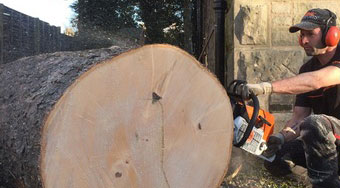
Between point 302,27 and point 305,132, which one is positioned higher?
point 302,27

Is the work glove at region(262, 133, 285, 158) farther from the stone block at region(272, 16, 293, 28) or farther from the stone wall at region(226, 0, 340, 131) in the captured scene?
the stone block at region(272, 16, 293, 28)

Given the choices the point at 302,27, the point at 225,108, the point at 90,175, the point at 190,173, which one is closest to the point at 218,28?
the point at 302,27

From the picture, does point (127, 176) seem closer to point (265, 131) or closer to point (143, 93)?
point (143, 93)

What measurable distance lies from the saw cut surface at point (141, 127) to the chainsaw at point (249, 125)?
0.61 ft

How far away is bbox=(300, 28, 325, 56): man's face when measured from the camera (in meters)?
2.40

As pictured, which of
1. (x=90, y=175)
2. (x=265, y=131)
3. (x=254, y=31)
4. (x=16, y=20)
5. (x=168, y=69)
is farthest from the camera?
(x=16, y=20)

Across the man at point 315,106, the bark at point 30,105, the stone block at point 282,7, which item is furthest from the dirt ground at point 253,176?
the bark at point 30,105

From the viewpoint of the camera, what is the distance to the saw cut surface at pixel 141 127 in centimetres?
156

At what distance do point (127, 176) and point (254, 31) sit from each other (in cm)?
192

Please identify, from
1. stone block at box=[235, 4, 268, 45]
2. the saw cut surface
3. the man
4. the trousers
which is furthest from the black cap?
the saw cut surface

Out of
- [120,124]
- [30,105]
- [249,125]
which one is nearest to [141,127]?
[120,124]

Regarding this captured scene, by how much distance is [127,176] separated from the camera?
1718mm

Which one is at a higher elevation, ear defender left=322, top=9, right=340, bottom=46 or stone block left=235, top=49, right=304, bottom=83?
ear defender left=322, top=9, right=340, bottom=46

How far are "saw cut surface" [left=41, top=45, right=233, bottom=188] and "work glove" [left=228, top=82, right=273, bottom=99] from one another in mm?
228
